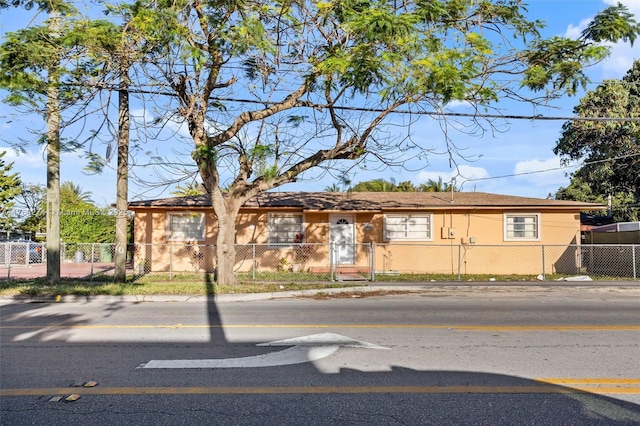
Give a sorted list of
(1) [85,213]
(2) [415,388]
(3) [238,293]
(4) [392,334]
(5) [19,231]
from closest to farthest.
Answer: (2) [415,388]
(4) [392,334]
(3) [238,293]
(1) [85,213]
(5) [19,231]

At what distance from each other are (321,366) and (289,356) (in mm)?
618

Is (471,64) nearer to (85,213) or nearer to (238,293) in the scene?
(238,293)

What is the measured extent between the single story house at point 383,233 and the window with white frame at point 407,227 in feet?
0.13

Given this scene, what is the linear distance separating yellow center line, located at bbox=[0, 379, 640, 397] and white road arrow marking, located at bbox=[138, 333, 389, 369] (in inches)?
33.1

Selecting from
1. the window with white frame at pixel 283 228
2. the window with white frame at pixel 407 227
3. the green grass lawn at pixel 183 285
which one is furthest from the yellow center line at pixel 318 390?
the window with white frame at pixel 407 227

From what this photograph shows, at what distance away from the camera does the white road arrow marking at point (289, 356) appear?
18.7 ft

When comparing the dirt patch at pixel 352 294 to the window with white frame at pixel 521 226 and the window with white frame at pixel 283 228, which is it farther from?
the window with white frame at pixel 521 226

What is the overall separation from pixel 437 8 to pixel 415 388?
844cm

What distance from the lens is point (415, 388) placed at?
485 centimetres

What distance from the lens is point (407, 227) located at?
19.9 metres

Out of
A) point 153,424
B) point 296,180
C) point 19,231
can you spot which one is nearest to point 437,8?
point 296,180

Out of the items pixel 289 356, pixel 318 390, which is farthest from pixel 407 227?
pixel 318 390

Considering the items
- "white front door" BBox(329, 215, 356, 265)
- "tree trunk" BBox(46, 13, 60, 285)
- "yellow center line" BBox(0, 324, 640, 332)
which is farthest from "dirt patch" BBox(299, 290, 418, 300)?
"tree trunk" BBox(46, 13, 60, 285)

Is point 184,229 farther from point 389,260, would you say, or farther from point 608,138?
point 608,138
